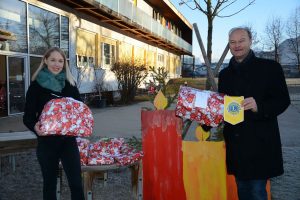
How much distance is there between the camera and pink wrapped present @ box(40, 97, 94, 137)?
3023mm

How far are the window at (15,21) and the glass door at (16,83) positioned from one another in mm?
360

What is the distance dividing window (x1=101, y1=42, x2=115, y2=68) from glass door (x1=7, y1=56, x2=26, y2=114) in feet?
21.7

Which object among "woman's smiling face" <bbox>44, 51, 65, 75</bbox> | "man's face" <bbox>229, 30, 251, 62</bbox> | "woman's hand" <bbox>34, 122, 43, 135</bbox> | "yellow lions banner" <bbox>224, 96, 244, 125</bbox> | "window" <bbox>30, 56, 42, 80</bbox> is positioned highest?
"window" <bbox>30, 56, 42, 80</bbox>

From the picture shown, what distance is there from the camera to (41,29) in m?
12.1

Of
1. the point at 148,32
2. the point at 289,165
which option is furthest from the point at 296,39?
the point at 289,165

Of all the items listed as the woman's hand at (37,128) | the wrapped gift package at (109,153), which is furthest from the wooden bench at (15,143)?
the woman's hand at (37,128)

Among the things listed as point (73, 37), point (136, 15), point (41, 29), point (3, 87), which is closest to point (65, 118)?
point (3, 87)

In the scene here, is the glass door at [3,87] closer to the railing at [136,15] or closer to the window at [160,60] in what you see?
the railing at [136,15]

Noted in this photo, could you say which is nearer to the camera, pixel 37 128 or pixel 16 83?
pixel 37 128

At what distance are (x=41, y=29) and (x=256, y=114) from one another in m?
10.8

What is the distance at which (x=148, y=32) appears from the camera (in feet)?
72.8

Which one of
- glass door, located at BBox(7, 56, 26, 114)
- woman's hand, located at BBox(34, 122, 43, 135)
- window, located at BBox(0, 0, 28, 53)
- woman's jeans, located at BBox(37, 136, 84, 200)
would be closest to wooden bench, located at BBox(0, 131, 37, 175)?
woman's jeans, located at BBox(37, 136, 84, 200)

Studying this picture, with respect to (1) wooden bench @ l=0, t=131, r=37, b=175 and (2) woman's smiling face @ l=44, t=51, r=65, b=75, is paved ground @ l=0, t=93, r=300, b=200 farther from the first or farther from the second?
(2) woman's smiling face @ l=44, t=51, r=65, b=75

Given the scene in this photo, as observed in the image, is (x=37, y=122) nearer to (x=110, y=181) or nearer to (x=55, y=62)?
(x=55, y=62)
